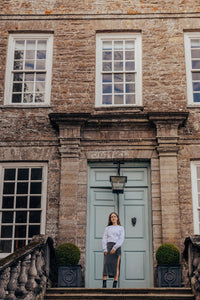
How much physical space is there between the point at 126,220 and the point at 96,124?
2299 mm

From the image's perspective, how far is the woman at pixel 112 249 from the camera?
8445 mm

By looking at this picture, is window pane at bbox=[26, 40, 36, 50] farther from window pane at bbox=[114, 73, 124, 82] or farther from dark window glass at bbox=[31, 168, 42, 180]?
dark window glass at bbox=[31, 168, 42, 180]

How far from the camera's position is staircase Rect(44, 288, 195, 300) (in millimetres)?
7654

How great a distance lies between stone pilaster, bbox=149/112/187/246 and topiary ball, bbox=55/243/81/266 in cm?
191

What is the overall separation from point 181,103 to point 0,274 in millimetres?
6208

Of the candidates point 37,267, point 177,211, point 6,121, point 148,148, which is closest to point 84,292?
point 37,267

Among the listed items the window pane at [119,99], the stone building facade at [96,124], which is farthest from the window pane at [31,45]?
the window pane at [119,99]

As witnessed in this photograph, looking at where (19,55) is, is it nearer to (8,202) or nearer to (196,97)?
(8,202)

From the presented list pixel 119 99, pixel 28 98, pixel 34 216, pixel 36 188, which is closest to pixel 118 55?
pixel 119 99

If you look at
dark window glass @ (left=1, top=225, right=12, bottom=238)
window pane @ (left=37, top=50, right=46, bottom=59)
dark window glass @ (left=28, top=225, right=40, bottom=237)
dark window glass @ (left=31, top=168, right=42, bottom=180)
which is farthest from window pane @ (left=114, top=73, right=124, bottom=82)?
dark window glass @ (left=1, top=225, right=12, bottom=238)

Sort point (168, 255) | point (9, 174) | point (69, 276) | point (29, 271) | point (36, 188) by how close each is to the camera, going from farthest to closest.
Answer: point (9, 174) < point (36, 188) < point (168, 255) < point (69, 276) < point (29, 271)

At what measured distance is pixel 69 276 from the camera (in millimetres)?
8781

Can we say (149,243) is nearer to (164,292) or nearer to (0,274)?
(164,292)

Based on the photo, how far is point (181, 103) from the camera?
10.6 m
